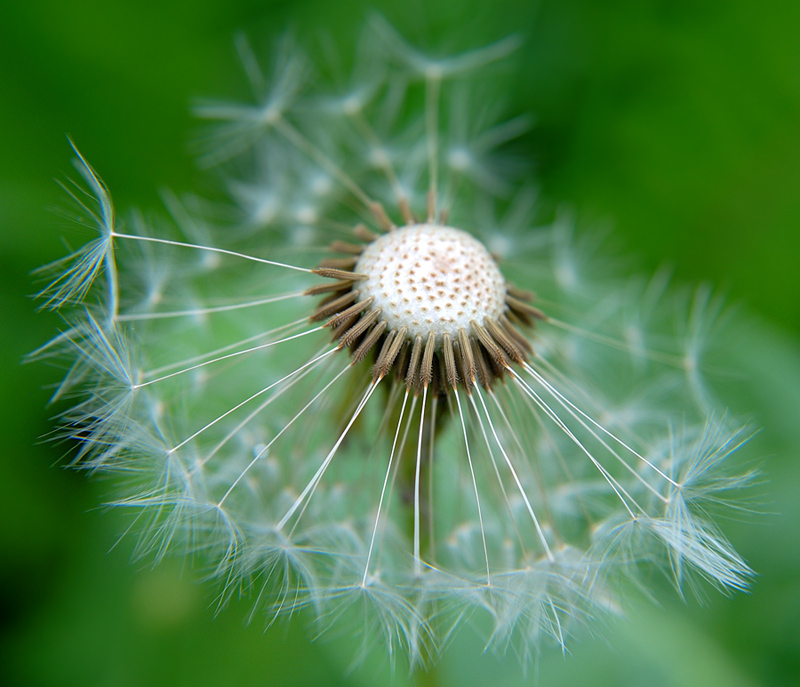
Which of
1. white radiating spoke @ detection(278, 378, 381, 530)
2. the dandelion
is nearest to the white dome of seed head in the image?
the dandelion

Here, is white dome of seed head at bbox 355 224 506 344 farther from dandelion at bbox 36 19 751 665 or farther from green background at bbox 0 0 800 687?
green background at bbox 0 0 800 687

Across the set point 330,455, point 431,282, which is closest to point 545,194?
point 431,282

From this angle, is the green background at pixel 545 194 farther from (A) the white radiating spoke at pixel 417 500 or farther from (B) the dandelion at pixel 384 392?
(A) the white radiating spoke at pixel 417 500

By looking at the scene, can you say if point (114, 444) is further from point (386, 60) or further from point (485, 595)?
point (386, 60)

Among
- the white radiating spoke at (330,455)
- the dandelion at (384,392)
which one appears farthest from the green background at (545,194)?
the white radiating spoke at (330,455)

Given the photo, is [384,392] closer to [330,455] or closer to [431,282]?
[330,455]
